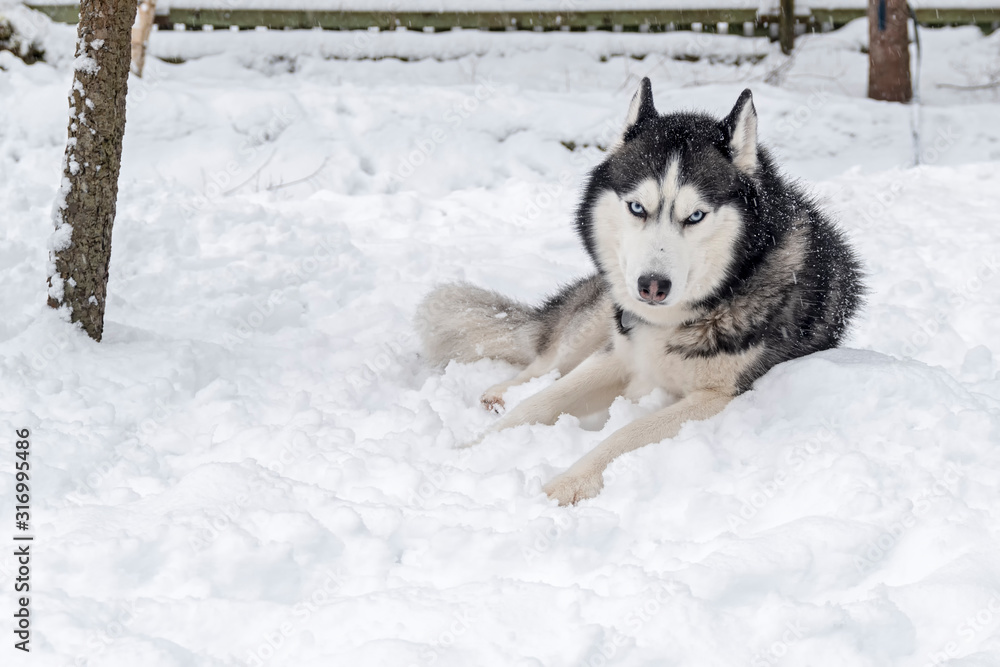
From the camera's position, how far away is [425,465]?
3.26 meters

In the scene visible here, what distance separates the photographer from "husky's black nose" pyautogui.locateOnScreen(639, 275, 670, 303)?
3012 mm

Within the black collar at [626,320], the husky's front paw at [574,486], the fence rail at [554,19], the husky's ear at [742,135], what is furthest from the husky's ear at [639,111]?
the fence rail at [554,19]

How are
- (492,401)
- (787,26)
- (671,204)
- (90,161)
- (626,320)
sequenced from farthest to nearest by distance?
(787,26), (492,401), (90,161), (626,320), (671,204)

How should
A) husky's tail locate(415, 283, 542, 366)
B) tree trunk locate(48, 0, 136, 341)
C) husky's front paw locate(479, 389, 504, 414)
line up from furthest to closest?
husky's tail locate(415, 283, 542, 366) → husky's front paw locate(479, 389, 504, 414) → tree trunk locate(48, 0, 136, 341)

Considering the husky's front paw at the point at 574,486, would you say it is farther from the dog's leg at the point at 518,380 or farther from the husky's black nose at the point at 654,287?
the dog's leg at the point at 518,380

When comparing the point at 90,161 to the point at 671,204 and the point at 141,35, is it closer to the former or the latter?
the point at 671,204

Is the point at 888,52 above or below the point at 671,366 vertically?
above

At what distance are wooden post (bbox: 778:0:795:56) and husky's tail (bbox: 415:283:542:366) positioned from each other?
7973 mm

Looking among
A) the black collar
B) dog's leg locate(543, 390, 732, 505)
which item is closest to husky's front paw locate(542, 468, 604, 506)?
dog's leg locate(543, 390, 732, 505)

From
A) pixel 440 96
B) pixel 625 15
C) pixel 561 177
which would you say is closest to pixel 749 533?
pixel 561 177

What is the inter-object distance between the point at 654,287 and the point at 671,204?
14.3 inches

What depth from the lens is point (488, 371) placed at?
4.48m

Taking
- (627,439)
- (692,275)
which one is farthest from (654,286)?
(627,439)

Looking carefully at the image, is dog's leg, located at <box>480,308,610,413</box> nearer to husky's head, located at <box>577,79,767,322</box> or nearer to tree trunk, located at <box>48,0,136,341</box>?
husky's head, located at <box>577,79,767,322</box>
